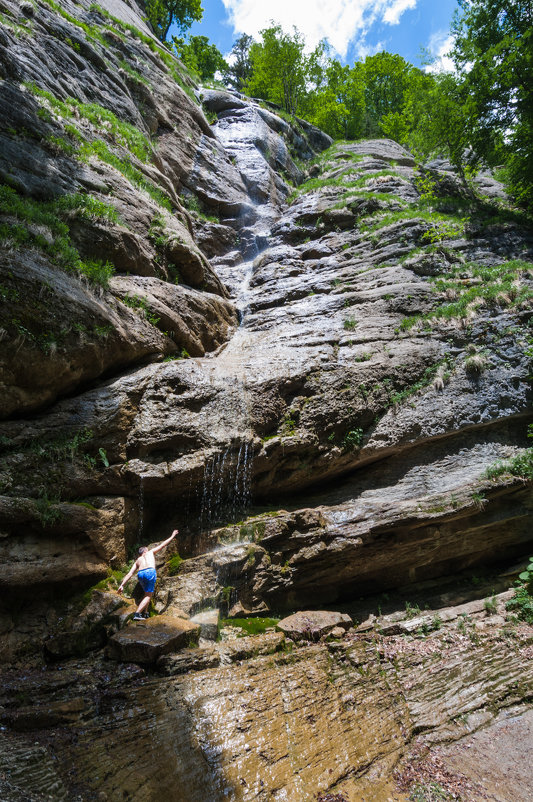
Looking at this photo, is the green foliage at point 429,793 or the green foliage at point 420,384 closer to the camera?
the green foliage at point 429,793

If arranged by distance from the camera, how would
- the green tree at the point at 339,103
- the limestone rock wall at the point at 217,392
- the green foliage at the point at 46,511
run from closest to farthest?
the green foliage at the point at 46,511, the limestone rock wall at the point at 217,392, the green tree at the point at 339,103

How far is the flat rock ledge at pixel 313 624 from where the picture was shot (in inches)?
250

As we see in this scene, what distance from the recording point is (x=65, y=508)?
21.5ft

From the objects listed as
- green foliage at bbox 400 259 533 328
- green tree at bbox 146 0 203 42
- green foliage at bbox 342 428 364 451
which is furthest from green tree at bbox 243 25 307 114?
green foliage at bbox 342 428 364 451

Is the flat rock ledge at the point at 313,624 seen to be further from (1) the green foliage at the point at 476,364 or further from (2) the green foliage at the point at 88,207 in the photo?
(2) the green foliage at the point at 88,207

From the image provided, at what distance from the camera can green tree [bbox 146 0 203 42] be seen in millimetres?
30875

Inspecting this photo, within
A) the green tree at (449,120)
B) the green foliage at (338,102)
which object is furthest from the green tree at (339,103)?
the green tree at (449,120)

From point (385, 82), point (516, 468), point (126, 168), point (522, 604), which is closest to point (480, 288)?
point (516, 468)

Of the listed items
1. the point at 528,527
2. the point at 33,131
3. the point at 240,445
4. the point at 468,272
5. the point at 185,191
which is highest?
the point at 185,191

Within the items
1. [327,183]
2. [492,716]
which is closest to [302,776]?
[492,716]

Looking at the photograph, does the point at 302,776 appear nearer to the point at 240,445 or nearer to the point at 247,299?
the point at 240,445

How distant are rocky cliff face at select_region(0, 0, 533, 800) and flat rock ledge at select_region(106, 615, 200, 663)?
1.09 feet

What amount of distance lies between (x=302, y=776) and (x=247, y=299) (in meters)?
12.8

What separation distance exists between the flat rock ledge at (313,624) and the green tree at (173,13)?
40.1 meters
